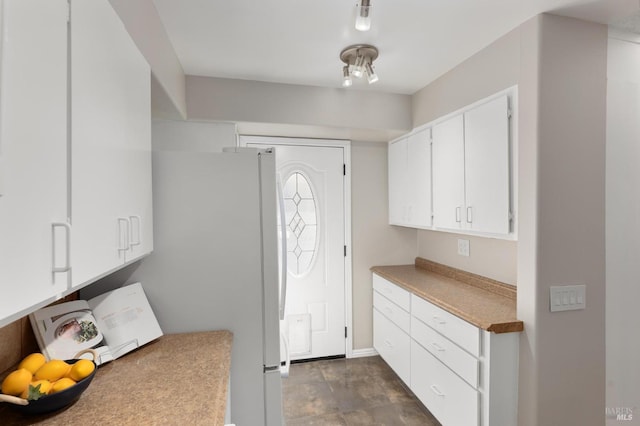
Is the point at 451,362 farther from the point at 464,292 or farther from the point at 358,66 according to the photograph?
the point at 358,66

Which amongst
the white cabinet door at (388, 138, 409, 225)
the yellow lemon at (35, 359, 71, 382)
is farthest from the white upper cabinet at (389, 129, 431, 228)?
the yellow lemon at (35, 359, 71, 382)

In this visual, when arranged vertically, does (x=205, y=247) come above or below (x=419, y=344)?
above

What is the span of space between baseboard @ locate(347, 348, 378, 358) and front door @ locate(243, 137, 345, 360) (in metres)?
0.10

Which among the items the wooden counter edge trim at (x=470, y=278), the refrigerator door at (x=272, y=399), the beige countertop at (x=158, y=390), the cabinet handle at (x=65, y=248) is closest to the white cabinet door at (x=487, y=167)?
the wooden counter edge trim at (x=470, y=278)

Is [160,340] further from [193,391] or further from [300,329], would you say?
[300,329]

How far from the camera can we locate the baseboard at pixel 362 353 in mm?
3191

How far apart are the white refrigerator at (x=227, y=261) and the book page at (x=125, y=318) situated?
9 cm

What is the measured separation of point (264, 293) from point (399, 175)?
1.89 m

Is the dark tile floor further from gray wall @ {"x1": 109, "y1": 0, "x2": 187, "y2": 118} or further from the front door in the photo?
gray wall @ {"x1": 109, "y1": 0, "x2": 187, "y2": 118}

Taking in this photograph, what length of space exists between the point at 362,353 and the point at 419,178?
71.7 inches

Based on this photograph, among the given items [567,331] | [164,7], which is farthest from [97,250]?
[567,331]

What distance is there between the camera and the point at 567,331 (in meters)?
1.64

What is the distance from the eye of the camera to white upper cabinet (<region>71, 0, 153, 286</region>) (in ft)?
2.55

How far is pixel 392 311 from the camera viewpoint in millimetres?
2744
